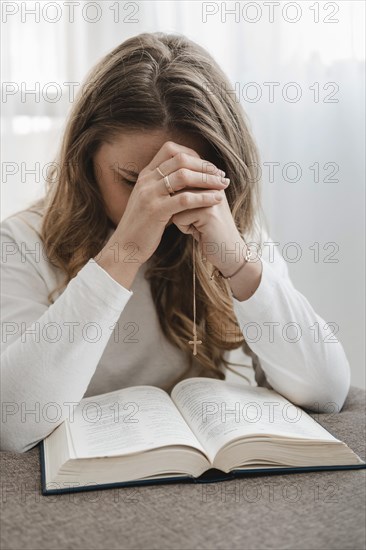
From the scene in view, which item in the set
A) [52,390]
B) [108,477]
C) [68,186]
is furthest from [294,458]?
[68,186]

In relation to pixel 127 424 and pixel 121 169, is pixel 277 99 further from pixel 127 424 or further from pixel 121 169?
pixel 127 424

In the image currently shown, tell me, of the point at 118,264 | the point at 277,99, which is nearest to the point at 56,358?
the point at 118,264

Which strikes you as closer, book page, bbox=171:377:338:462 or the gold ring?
book page, bbox=171:377:338:462

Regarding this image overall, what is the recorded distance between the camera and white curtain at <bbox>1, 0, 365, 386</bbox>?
181 centimetres

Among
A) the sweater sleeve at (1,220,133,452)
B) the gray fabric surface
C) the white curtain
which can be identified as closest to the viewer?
the gray fabric surface

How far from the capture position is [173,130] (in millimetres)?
1094

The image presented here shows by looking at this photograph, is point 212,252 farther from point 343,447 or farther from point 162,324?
point 343,447

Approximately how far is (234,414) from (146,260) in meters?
0.34

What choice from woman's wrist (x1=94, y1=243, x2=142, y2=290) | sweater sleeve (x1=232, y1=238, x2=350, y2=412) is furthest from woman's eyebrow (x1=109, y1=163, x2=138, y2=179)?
sweater sleeve (x1=232, y1=238, x2=350, y2=412)

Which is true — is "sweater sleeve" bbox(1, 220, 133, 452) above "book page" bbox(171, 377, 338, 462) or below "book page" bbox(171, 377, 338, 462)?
above

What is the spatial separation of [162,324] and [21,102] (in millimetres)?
886

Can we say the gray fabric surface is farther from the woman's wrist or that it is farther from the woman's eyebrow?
the woman's eyebrow

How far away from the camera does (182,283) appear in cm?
131

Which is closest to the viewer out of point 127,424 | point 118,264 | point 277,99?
point 127,424
